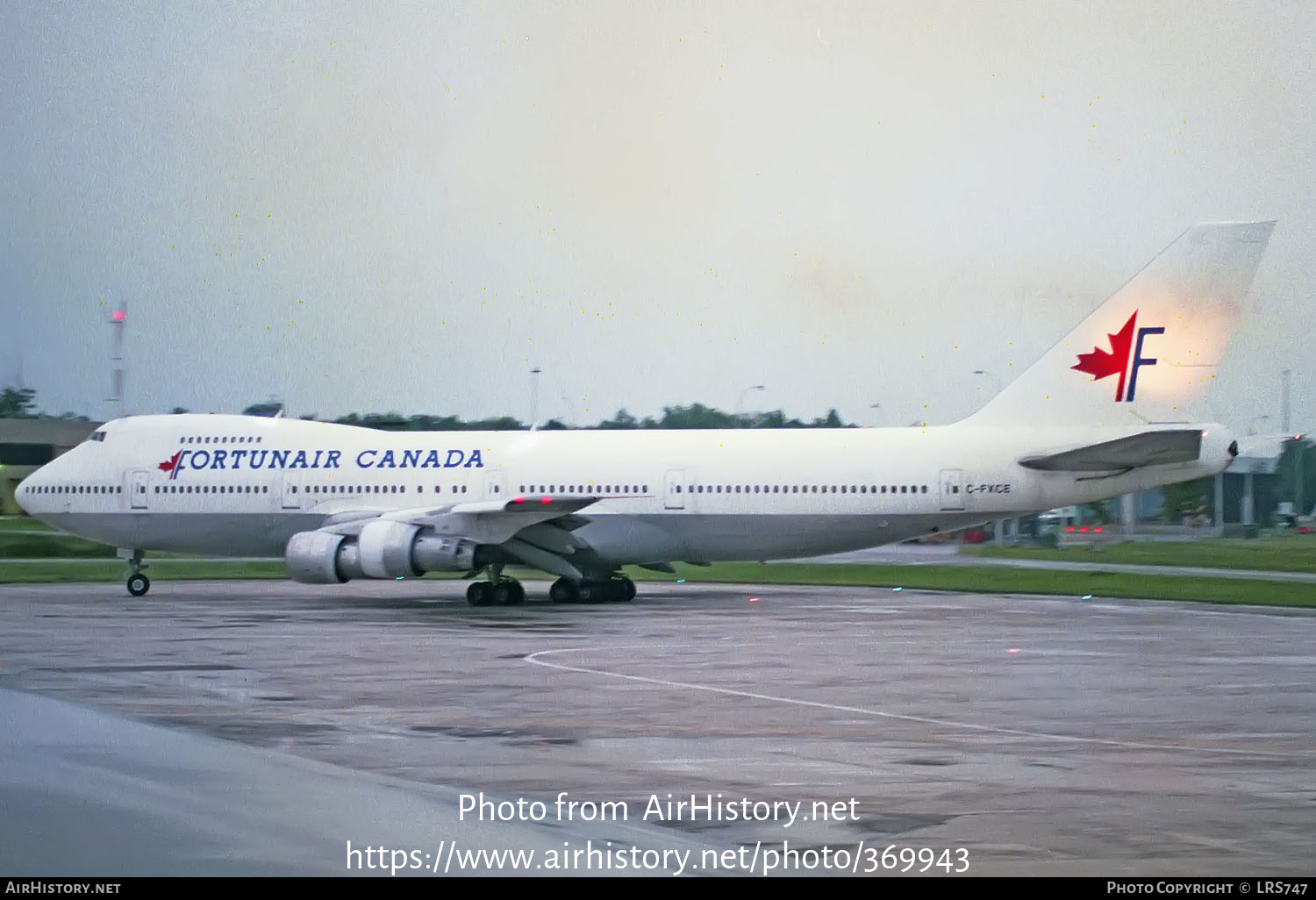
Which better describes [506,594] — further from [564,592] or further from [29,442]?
[29,442]

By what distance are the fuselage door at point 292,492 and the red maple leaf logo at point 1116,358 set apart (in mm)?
17174

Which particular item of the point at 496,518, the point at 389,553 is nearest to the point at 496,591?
the point at 496,518

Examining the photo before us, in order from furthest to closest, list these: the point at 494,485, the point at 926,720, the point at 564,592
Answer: the point at 494,485, the point at 564,592, the point at 926,720

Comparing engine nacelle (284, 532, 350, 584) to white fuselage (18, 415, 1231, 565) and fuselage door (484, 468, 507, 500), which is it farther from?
fuselage door (484, 468, 507, 500)

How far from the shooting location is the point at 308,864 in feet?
24.2

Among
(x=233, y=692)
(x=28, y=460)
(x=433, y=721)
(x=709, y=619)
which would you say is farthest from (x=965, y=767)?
(x=28, y=460)

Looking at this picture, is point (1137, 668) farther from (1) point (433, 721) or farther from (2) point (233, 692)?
(2) point (233, 692)

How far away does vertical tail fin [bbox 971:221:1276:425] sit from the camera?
31188 mm

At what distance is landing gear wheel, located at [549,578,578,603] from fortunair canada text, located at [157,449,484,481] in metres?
3.25

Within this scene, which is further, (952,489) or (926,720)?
(952,489)

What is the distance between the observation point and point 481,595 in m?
31.7

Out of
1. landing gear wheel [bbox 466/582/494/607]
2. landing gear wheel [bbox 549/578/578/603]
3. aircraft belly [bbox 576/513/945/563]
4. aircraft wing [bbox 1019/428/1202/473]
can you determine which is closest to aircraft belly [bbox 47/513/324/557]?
landing gear wheel [bbox 466/582/494/607]

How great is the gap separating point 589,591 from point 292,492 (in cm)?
712

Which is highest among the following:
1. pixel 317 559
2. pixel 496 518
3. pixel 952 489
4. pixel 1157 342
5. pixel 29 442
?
pixel 1157 342
